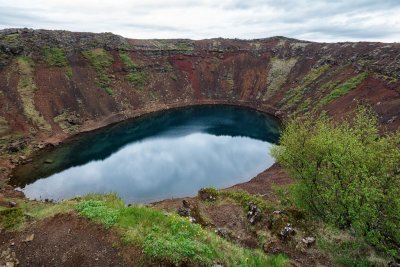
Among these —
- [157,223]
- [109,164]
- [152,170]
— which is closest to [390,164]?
[157,223]

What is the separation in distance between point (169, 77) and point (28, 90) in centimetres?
4780

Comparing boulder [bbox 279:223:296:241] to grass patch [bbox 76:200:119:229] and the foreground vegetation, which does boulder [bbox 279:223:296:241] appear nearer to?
the foreground vegetation

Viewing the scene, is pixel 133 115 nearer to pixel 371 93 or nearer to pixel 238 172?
pixel 238 172

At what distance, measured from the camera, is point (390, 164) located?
2159 cm

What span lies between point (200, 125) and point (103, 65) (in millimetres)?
37738

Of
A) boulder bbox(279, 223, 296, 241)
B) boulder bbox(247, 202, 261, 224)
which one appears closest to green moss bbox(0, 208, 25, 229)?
boulder bbox(279, 223, 296, 241)

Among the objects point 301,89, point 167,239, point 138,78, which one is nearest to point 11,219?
point 167,239

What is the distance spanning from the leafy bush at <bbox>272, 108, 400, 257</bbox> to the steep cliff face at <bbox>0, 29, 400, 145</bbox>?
38.2 m

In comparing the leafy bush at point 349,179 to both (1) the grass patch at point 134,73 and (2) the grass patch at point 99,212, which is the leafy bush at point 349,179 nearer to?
(2) the grass patch at point 99,212

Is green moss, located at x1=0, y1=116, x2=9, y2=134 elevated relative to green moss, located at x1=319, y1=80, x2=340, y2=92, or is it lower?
lower

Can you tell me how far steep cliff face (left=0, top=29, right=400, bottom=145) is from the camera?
260ft

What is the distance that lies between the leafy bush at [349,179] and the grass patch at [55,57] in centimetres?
7862

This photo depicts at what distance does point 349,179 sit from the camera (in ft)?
80.8

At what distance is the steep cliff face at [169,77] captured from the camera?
79250 millimetres
